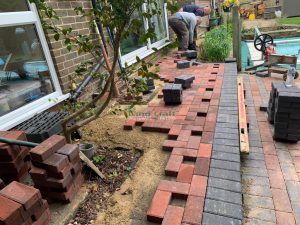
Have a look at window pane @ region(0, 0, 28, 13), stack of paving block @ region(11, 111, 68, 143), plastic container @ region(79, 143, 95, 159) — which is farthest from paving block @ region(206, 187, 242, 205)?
window pane @ region(0, 0, 28, 13)

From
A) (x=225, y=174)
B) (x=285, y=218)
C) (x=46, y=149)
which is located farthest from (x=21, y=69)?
(x=285, y=218)

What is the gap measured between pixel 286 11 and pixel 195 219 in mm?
25811

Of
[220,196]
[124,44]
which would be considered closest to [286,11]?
[124,44]

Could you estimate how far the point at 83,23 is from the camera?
3.73 meters

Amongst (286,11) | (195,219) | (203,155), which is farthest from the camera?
(286,11)

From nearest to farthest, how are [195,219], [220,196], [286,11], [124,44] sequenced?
[195,219], [220,196], [124,44], [286,11]

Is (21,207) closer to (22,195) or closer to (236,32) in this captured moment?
(22,195)

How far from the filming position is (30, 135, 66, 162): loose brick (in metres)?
1.81

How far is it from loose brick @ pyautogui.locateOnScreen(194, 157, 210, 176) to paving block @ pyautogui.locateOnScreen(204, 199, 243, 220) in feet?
1.08

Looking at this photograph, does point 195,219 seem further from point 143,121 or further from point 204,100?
point 204,100

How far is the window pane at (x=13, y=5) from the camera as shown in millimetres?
2633

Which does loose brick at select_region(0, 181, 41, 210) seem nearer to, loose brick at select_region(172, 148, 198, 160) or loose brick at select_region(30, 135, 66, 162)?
loose brick at select_region(30, 135, 66, 162)

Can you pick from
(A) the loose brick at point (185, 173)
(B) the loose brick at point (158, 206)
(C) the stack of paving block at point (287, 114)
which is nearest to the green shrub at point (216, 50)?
(C) the stack of paving block at point (287, 114)

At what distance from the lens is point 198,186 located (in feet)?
6.43
